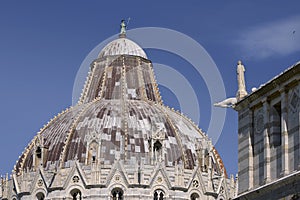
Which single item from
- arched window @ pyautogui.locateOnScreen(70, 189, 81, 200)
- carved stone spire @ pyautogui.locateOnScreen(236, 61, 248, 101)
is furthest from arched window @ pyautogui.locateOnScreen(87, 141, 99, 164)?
carved stone spire @ pyautogui.locateOnScreen(236, 61, 248, 101)

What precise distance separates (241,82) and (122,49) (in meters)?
71.7

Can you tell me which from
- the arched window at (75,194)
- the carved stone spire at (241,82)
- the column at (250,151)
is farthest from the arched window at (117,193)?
the column at (250,151)

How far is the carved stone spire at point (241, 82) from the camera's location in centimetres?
3994

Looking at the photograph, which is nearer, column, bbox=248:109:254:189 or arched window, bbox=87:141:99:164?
column, bbox=248:109:254:189

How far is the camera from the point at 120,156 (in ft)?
319

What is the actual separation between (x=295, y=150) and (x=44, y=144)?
67.9 meters

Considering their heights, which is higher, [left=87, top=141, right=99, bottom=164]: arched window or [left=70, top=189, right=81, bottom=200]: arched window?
[left=87, top=141, right=99, bottom=164]: arched window

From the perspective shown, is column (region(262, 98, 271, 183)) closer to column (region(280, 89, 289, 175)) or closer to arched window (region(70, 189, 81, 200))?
column (region(280, 89, 289, 175))

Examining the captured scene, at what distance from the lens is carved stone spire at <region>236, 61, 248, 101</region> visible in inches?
1572

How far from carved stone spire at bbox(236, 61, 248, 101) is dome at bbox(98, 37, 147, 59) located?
70.2 meters

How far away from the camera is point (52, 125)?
4092 inches

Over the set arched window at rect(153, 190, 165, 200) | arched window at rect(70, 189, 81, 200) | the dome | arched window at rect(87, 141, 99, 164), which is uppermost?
the dome

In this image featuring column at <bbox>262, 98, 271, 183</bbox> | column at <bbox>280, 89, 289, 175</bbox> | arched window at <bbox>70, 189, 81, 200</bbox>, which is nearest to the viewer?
column at <bbox>280, 89, 289, 175</bbox>

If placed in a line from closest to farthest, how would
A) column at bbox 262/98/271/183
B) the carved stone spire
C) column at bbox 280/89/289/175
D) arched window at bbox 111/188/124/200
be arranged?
column at bbox 280/89/289/175 → column at bbox 262/98/271/183 → the carved stone spire → arched window at bbox 111/188/124/200
